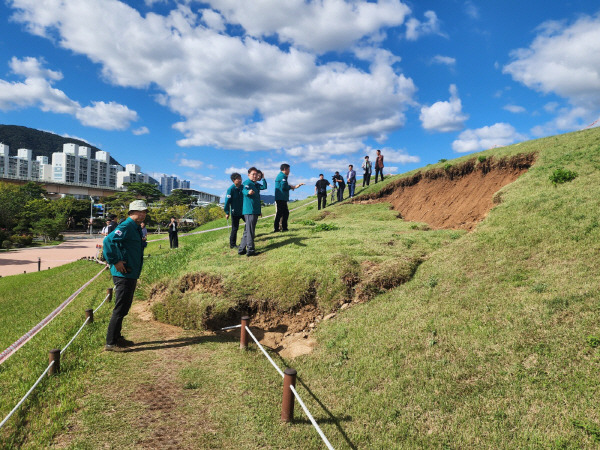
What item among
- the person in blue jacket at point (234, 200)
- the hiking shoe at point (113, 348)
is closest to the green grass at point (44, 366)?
the hiking shoe at point (113, 348)

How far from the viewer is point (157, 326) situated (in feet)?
25.8

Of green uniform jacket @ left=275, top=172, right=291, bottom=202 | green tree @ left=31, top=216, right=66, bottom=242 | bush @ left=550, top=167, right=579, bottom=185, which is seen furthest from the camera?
green tree @ left=31, top=216, right=66, bottom=242

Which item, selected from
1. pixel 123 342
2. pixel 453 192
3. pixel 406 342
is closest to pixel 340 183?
pixel 453 192

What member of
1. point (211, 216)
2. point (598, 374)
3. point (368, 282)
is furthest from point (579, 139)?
point (211, 216)

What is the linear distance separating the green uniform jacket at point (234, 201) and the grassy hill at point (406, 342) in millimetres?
1890

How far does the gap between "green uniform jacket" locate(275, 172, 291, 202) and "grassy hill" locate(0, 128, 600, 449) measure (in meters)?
2.55

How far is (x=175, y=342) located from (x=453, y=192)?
48.5ft

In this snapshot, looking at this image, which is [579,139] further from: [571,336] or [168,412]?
[168,412]

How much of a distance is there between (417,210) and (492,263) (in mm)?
10591

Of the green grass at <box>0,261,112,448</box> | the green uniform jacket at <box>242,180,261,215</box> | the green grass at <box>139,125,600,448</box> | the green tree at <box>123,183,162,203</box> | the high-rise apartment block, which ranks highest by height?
the high-rise apartment block

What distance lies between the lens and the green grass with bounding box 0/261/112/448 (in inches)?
160

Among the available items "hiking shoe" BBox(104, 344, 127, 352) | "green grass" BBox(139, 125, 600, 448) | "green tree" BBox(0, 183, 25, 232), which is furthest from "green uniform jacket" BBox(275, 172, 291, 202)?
"green tree" BBox(0, 183, 25, 232)

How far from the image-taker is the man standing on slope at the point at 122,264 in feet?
20.0

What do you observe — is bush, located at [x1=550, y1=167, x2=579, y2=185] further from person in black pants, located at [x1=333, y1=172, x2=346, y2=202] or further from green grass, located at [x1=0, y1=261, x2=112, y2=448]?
person in black pants, located at [x1=333, y1=172, x2=346, y2=202]
